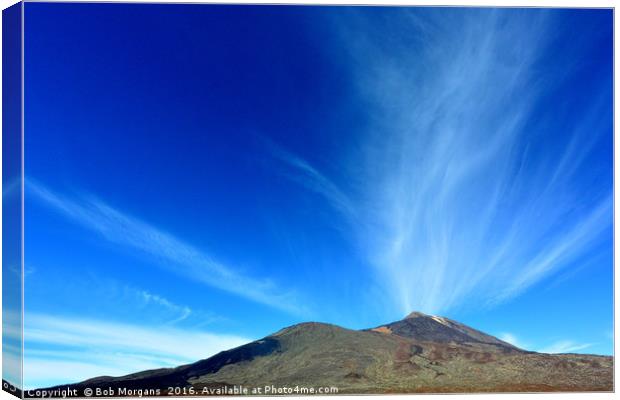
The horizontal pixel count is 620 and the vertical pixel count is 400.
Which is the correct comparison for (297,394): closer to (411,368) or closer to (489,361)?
(411,368)

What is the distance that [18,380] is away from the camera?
46.1 feet

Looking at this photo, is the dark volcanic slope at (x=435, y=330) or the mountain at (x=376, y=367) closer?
the mountain at (x=376, y=367)

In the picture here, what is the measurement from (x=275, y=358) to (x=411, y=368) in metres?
4.29

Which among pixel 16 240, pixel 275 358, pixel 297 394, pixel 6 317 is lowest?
pixel 297 394

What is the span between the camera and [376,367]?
16.3 metres

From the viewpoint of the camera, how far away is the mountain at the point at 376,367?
1566cm

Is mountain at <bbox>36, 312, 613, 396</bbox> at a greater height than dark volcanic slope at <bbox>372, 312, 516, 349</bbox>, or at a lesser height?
lesser

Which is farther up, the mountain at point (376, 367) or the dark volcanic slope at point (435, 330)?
the dark volcanic slope at point (435, 330)

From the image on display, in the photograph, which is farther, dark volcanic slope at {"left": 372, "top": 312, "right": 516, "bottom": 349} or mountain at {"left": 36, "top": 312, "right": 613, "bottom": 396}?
dark volcanic slope at {"left": 372, "top": 312, "right": 516, "bottom": 349}

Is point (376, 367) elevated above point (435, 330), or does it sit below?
below

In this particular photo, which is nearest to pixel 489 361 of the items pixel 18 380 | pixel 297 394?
pixel 297 394

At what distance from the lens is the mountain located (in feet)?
51.4

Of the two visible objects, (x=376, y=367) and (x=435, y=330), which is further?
(x=435, y=330)

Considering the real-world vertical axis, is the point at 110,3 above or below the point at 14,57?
above
